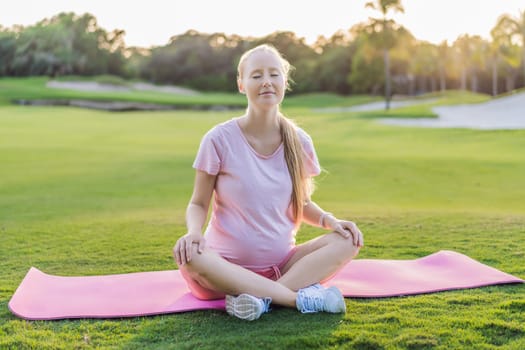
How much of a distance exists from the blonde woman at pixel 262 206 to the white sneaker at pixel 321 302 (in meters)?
0.01

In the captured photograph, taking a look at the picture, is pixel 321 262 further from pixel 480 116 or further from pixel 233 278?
pixel 480 116

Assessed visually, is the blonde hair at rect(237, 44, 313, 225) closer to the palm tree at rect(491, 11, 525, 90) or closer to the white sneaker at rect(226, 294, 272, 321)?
the white sneaker at rect(226, 294, 272, 321)

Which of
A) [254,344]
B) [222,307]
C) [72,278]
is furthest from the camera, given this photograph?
[72,278]

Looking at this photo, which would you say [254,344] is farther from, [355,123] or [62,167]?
[355,123]

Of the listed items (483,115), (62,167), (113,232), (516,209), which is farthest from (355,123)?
(113,232)

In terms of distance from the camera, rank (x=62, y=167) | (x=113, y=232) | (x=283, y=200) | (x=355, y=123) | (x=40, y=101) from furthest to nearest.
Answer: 1. (x=40, y=101)
2. (x=355, y=123)
3. (x=62, y=167)
4. (x=113, y=232)
5. (x=283, y=200)

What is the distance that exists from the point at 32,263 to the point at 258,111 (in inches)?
90.8

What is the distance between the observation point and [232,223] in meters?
3.75

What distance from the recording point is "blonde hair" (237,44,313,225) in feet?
12.5

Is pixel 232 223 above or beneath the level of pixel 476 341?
above

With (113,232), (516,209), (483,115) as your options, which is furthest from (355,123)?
(113,232)

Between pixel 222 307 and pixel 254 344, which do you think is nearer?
pixel 254 344

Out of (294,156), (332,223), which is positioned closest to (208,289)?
(332,223)

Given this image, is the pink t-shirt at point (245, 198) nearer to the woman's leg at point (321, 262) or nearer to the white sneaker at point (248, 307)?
the woman's leg at point (321, 262)
